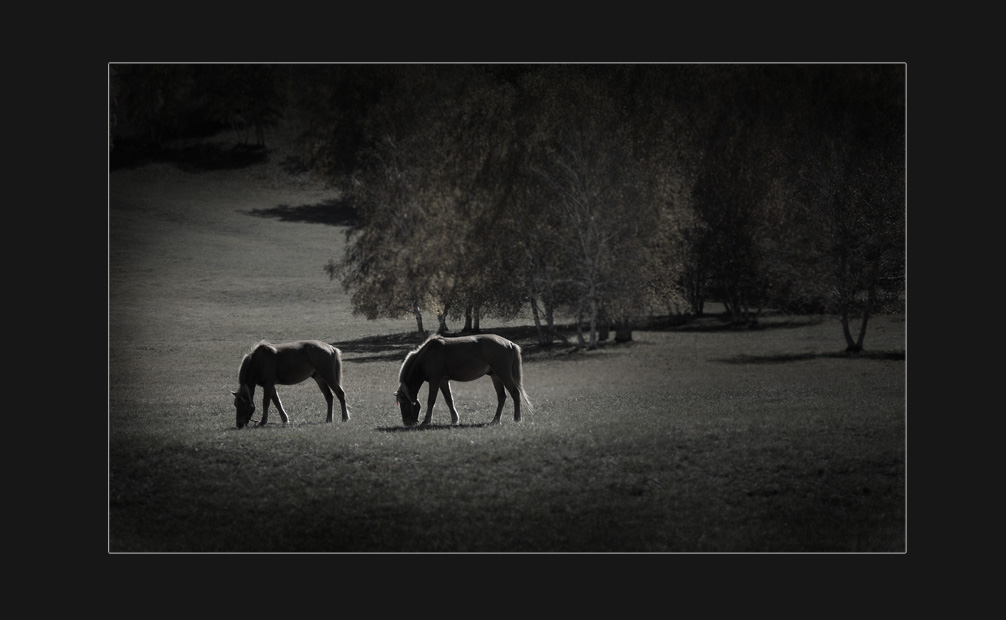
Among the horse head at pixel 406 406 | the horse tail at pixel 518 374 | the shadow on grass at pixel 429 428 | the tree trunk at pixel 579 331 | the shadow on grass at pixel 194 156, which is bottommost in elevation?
the shadow on grass at pixel 429 428

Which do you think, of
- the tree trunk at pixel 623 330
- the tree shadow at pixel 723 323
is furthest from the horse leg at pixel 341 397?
the tree shadow at pixel 723 323

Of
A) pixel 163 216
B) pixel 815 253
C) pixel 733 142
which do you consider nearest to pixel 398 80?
pixel 163 216

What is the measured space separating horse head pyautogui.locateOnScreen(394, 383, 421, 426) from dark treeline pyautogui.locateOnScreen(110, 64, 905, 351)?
0.88 metres

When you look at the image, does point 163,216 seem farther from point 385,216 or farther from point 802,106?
point 802,106

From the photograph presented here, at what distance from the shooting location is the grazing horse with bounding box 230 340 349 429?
13344mm

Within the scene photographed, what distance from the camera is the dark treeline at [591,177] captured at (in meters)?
13.1

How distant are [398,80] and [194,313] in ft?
12.5

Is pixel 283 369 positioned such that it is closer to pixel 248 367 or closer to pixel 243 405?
pixel 248 367

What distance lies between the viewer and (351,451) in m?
12.8

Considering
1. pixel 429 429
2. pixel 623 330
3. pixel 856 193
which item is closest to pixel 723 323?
pixel 623 330

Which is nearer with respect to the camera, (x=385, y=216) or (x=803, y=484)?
(x=803, y=484)

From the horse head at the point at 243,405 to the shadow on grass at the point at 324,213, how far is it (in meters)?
2.19

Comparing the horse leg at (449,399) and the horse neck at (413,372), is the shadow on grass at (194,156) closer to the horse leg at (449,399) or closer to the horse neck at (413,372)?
the horse neck at (413,372)

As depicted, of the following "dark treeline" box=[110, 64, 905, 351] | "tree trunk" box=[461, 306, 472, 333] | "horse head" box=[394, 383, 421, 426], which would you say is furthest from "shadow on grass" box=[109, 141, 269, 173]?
A: "horse head" box=[394, 383, 421, 426]
